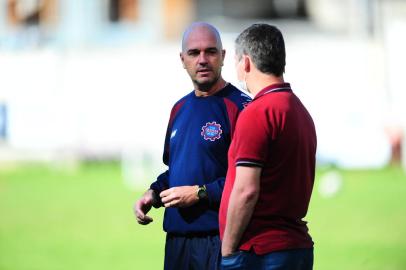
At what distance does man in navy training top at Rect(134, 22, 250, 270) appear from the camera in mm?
5086

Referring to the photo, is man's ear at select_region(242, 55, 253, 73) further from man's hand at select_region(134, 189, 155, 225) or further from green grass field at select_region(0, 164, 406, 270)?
green grass field at select_region(0, 164, 406, 270)

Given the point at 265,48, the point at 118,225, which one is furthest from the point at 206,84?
the point at 118,225

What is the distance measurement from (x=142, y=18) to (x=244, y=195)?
3068 cm

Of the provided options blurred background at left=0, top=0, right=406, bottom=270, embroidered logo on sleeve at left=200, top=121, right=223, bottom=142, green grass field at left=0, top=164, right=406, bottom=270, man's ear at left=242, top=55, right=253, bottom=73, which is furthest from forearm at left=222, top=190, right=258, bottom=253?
blurred background at left=0, top=0, right=406, bottom=270

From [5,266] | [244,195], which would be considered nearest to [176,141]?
[244,195]

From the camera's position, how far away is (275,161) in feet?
14.4

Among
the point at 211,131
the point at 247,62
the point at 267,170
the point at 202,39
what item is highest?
the point at 202,39

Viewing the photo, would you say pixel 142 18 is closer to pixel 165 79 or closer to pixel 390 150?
pixel 165 79

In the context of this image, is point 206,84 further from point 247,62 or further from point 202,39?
point 247,62

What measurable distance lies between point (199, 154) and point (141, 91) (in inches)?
974

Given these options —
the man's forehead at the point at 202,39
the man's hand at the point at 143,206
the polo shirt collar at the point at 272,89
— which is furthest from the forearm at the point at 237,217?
the man's forehead at the point at 202,39

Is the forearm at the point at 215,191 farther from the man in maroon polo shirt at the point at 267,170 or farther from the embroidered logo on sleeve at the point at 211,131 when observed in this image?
the man in maroon polo shirt at the point at 267,170

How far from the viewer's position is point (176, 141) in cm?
524

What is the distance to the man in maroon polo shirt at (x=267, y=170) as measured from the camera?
170 inches
